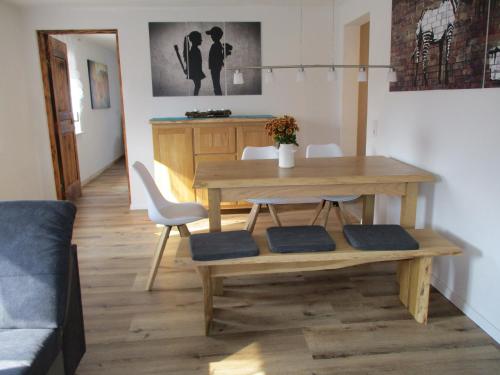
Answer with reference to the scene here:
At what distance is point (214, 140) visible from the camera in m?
4.68

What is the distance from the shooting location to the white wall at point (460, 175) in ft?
7.81

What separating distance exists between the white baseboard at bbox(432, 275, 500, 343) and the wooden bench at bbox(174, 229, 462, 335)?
0.30m

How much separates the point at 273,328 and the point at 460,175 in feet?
4.83

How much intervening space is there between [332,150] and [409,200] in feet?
4.23

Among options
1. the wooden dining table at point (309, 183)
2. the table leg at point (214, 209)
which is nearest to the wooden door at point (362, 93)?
the wooden dining table at point (309, 183)

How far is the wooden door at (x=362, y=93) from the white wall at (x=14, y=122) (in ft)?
12.7

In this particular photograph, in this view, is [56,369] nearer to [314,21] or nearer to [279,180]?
[279,180]

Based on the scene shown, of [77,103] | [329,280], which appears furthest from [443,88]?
[77,103]

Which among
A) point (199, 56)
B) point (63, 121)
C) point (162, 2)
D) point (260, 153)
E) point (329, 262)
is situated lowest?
point (329, 262)

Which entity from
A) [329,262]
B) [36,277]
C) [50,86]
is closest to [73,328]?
[36,277]

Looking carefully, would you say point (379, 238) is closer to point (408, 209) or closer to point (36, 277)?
point (408, 209)

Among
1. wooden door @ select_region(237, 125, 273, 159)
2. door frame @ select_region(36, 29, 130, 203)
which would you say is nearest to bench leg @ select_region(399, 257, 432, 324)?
wooden door @ select_region(237, 125, 273, 159)

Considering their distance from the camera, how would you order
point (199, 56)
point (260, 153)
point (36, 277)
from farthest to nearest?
point (199, 56)
point (260, 153)
point (36, 277)

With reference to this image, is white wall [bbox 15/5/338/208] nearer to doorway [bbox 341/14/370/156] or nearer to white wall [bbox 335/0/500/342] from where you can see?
doorway [bbox 341/14/370/156]
